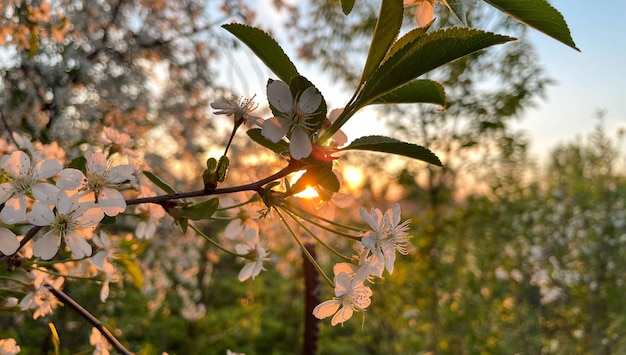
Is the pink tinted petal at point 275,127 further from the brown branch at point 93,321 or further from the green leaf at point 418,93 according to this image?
the brown branch at point 93,321

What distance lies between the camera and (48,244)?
1.34ft

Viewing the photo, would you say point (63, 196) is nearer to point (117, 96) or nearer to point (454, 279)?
point (117, 96)

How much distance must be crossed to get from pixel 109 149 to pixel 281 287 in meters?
4.26

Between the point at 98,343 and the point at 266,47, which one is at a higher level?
the point at 266,47

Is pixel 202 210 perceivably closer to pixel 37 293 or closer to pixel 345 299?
pixel 345 299

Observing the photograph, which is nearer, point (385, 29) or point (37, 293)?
point (385, 29)

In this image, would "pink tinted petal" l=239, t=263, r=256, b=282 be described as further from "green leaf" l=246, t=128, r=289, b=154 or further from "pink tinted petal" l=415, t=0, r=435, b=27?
"pink tinted petal" l=415, t=0, r=435, b=27

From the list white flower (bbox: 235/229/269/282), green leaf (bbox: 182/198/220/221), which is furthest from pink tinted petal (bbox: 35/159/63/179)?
white flower (bbox: 235/229/269/282)

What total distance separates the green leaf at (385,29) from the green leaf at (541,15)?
0.22ft

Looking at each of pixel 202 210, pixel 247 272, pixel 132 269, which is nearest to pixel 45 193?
pixel 202 210

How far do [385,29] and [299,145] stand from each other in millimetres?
109

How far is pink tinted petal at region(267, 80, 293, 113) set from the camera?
0.37 meters

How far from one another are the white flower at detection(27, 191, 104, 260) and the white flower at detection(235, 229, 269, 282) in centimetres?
18

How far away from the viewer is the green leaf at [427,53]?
1.07 ft
